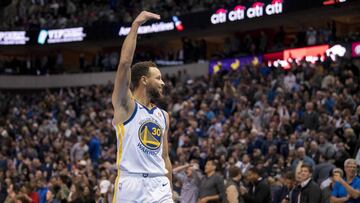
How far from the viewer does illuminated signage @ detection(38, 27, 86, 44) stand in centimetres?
3434

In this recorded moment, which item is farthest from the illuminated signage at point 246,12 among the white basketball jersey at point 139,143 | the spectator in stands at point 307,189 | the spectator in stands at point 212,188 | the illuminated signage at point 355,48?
the white basketball jersey at point 139,143

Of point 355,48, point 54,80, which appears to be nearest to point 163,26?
point 54,80

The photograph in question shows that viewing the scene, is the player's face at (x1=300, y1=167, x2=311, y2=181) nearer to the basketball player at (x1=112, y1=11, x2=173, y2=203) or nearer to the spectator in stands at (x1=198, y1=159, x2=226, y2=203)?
the spectator in stands at (x1=198, y1=159, x2=226, y2=203)

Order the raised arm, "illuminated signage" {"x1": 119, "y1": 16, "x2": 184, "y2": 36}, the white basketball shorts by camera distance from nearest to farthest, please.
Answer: the raised arm
the white basketball shorts
"illuminated signage" {"x1": 119, "y1": 16, "x2": 184, "y2": 36}

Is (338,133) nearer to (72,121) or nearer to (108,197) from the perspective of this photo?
(108,197)

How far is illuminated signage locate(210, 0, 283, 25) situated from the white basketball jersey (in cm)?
1964

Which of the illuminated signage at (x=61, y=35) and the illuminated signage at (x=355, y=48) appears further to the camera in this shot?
the illuminated signage at (x=61, y=35)

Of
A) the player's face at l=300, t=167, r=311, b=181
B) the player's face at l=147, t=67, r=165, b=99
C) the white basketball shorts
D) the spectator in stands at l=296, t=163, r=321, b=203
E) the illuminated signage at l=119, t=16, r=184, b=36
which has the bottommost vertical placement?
the spectator in stands at l=296, t=163, r=321, b=203

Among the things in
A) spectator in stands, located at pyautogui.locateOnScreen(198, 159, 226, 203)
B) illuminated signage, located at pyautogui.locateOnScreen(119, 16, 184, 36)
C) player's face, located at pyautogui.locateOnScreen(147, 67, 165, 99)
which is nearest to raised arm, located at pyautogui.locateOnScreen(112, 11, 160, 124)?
player's face, located at pyautogui.locateOnScreen(147, 67, 165, 99)

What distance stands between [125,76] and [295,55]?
19.8 metres

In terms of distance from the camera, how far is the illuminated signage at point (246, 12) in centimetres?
2533

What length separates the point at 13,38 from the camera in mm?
35062

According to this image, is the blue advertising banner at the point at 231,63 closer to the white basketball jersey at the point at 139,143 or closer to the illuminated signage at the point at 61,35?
the illuminated signage at the point at 61,35

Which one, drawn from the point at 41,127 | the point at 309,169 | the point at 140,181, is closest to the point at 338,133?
the point at 309,169
